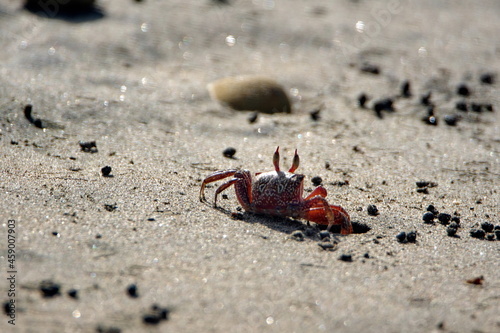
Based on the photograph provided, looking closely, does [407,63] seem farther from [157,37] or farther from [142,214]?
Result: [142,214]

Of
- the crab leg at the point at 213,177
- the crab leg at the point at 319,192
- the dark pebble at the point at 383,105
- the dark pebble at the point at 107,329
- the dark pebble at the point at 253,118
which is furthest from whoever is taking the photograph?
the dark pebble at the point at 383,105

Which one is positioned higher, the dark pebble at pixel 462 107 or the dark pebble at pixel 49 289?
the dark pebble at pixel 462 107

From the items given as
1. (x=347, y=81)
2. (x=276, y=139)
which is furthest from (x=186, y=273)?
(x=347, y=81)

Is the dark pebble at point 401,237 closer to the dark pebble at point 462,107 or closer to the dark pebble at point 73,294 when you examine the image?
the dark pebble at point 73,294

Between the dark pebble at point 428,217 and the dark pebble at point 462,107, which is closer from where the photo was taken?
the dark pebble at point 428,217

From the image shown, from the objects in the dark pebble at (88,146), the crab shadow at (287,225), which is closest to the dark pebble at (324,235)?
the crab shadow at (287,225)

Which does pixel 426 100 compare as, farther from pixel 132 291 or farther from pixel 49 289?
pixel 49 289
